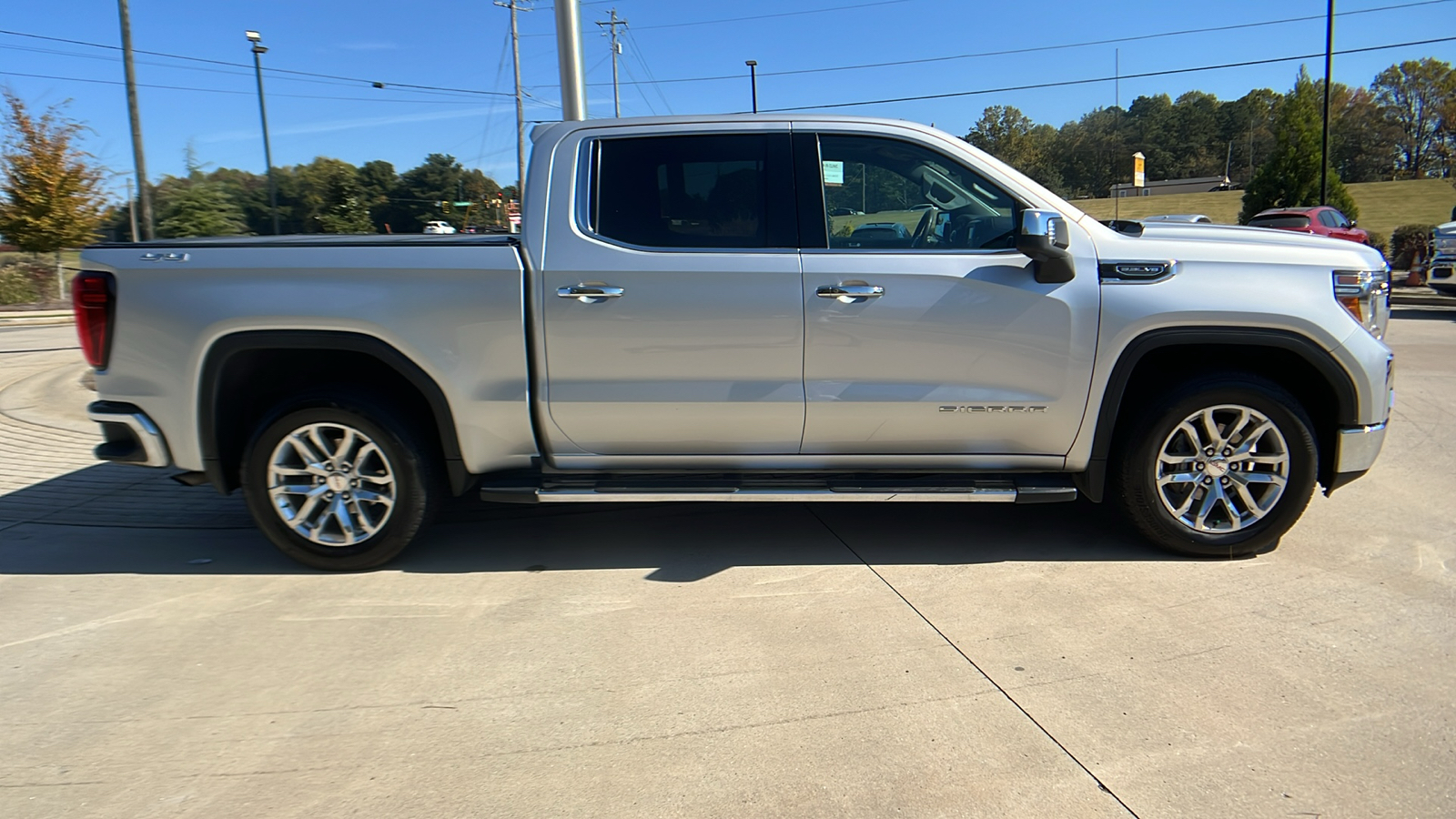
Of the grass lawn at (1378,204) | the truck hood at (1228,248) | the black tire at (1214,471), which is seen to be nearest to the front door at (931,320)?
the truck hood at (1228,248)

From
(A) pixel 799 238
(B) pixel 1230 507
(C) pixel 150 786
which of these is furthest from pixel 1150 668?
(C) pixel 150 786

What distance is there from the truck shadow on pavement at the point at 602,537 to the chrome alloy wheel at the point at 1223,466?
308 millimetres

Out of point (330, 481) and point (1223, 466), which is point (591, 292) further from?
point (1223, 466)

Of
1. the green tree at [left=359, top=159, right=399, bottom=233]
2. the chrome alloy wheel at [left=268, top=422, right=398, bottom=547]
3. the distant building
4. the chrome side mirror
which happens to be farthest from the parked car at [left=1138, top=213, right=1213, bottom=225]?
the distant building

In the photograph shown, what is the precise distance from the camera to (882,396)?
414cm

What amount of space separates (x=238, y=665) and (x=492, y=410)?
→ 1.43m

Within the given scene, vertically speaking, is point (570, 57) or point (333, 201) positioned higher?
point (333, 201)

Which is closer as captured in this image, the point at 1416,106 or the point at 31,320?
the point at 31,320

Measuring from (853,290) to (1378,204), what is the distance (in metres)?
54.4

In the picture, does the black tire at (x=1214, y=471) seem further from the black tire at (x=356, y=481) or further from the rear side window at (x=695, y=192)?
the black tire at (x=356, y=481)

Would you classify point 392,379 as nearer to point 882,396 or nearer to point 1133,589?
point 882,396

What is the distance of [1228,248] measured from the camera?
409cm

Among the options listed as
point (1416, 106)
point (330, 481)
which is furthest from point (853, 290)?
point (1416, 106)

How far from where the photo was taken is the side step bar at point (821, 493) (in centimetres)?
410
